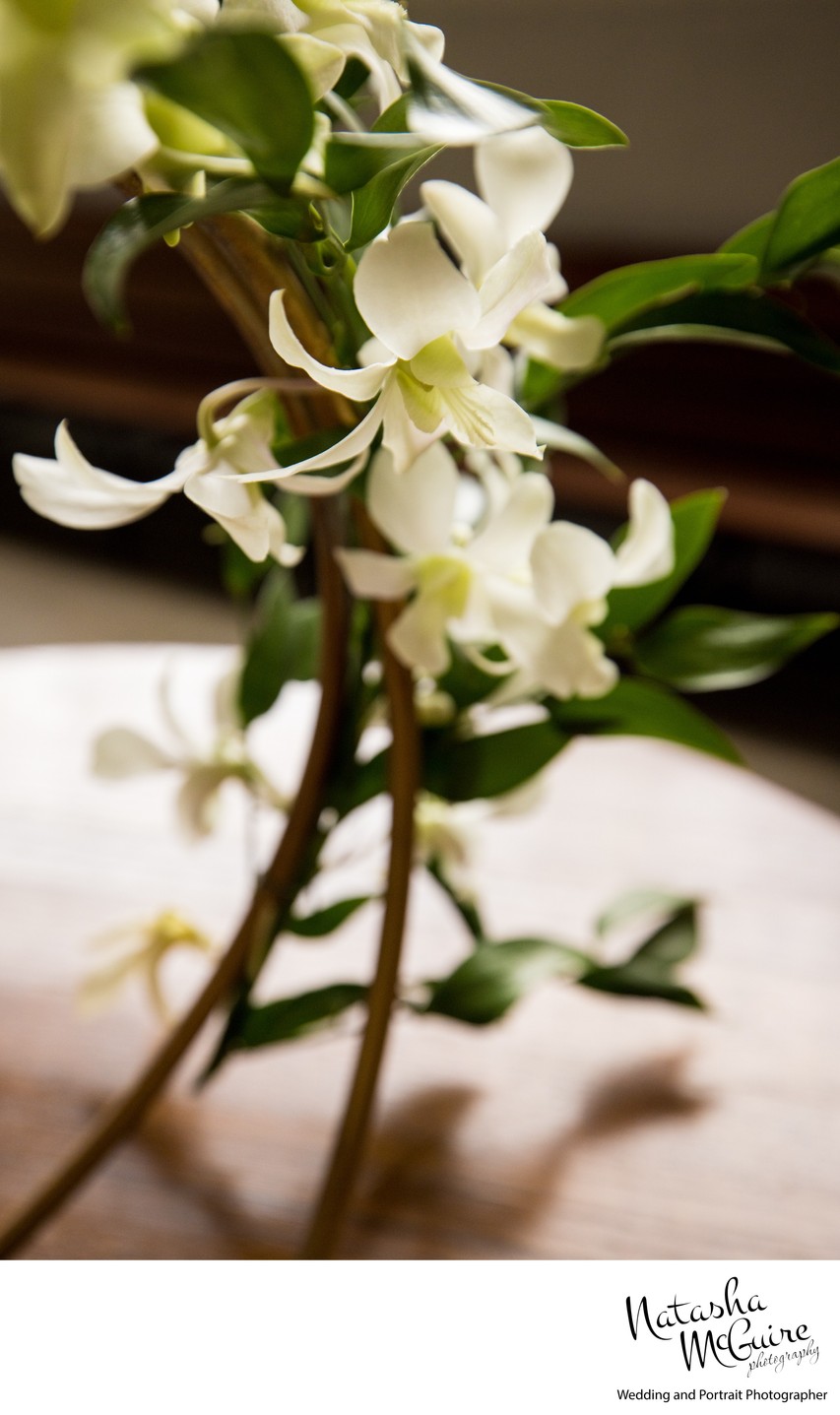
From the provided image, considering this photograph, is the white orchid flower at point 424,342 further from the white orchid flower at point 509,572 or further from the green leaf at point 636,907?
the green leaf at point 636,907

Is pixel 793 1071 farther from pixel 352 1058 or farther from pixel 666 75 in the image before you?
pixel 666 75

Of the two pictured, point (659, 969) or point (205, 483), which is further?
point (659, 969)

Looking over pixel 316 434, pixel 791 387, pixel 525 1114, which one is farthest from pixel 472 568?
pixel 791 387

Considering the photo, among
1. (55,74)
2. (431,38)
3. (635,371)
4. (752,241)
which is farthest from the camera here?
(635,371)

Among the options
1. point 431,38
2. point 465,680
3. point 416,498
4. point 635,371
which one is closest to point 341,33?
point 431,38

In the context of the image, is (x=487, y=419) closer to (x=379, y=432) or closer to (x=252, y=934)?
(x=379, y=432)
